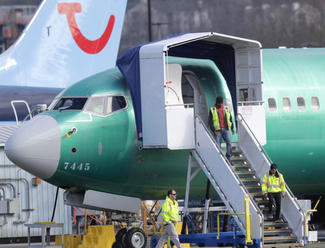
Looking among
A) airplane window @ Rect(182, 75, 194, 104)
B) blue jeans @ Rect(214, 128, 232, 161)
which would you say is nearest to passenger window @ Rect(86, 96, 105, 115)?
Answer: airplane window @ Rect(182, 75, 194, 104)

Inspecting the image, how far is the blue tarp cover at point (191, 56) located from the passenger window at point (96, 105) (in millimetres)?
842

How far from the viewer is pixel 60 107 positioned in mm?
23141

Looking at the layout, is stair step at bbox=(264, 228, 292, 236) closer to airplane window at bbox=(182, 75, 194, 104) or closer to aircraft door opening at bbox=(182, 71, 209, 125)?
aircraft door opening at bbox=(182, 71, 209, 125)

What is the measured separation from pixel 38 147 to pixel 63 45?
61.8ft

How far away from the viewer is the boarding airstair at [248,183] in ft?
70.2

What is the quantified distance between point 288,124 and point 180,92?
3323 mm

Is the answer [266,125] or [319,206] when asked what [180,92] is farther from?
[319,206]

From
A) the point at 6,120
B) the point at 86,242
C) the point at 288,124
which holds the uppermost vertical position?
the point at 6,120

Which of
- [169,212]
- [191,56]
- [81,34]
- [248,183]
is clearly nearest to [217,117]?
[248,183]

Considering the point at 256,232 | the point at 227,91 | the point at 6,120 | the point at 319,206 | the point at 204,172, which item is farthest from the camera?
the point at 6,120

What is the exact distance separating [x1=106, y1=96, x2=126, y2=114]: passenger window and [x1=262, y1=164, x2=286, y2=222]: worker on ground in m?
4.25

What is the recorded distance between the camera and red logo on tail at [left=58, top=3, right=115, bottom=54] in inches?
1578

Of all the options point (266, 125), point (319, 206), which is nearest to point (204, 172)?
point (266, 125)

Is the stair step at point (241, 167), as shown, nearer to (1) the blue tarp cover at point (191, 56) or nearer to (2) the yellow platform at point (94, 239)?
(1) the blue tarp cover at point (191, 56)
